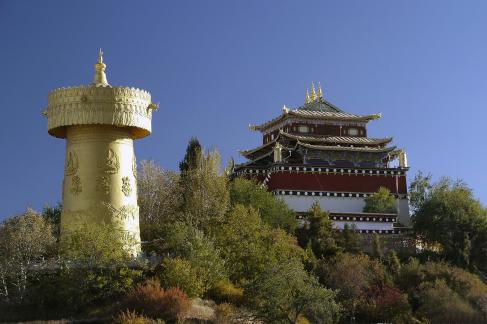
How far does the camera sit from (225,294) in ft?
110

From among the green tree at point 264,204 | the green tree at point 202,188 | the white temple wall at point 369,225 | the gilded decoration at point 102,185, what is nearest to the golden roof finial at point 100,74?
the gilded decoration at point 102,185

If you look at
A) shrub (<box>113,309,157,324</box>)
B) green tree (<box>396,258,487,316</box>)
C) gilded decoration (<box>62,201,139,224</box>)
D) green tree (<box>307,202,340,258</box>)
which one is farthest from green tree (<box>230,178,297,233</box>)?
shrub (<box>113,309,157,324</box>)

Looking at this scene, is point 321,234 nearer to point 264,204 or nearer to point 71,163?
point 264,204

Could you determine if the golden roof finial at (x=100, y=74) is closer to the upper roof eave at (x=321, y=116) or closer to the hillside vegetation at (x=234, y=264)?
the hillside vegetation at (x=234, y=264)

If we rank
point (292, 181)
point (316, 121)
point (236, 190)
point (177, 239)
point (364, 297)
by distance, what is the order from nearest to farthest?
point (177, 239) → point (364, 297) → point (236, 190) → point (292, 181) → point (316, 121)

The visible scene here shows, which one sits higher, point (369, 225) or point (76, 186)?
point (76, 186)

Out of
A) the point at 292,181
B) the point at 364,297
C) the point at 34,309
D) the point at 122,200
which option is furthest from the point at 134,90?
the point at 292,181

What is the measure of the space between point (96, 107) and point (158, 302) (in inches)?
373

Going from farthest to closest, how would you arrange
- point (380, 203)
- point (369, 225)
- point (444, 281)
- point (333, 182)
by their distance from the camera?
point (333, 182) → point (380, 203) → point (369, 225) → point (444, 281)

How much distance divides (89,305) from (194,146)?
18.1 meters

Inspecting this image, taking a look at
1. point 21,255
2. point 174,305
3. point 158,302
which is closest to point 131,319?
point 158,302

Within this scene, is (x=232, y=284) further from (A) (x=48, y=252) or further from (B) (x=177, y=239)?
(A) (x=48, y=252)

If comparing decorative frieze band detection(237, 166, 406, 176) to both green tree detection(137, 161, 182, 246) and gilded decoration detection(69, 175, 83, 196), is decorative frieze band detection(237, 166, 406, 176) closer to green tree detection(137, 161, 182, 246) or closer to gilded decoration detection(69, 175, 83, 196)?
green tree detection(137, 161, 182, 246)

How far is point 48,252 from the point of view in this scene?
35.1 metres
